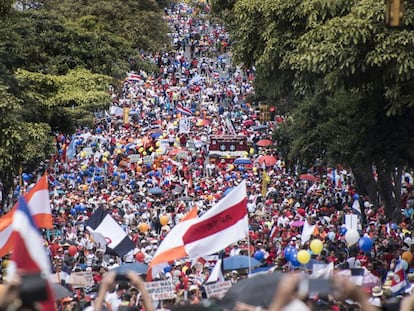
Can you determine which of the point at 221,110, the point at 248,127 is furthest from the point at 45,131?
the point at 221,110

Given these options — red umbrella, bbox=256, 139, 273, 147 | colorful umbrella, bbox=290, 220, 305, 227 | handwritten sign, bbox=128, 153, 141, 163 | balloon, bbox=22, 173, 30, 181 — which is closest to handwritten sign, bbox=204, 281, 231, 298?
colorful umbrella, bbox=290, 220, 305, 227

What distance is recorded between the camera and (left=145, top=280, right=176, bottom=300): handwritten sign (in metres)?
13.9

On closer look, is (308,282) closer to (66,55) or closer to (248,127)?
(66,55)

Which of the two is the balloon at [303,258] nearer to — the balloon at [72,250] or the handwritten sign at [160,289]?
the handwritten sign at [160,289]

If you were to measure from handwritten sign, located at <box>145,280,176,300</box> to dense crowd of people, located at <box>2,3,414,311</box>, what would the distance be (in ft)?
0.55

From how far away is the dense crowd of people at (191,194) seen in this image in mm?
17891

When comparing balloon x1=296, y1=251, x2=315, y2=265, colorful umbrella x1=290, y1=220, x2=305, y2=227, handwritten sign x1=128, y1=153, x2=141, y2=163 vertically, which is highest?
balloon x1=296, y1=251, x2=315, y2=265

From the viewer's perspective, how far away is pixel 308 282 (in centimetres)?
762

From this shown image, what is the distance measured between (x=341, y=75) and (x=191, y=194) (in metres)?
13.8

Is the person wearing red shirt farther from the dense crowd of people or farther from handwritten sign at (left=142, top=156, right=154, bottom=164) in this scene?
handwritten sign at (left=142, top=156, right=154, bottom=164)

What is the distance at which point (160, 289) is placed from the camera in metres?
13.9

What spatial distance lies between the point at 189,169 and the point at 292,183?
4013 millimetres

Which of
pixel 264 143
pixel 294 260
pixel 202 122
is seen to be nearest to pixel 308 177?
pixel 264 143

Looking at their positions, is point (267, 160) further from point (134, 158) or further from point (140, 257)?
point (140, 257)
